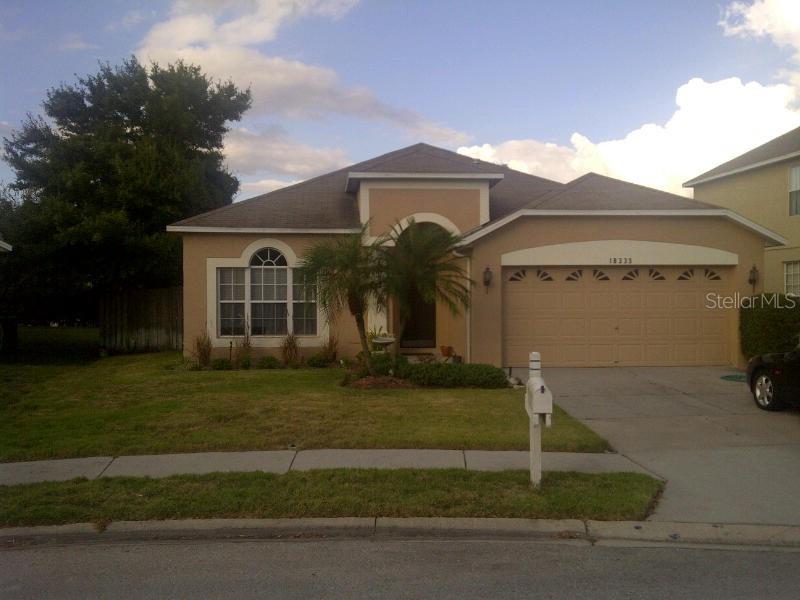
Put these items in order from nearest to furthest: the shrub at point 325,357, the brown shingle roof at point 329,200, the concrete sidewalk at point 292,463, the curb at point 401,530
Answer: the curb at point 401,530 < the concrete sidewalk at point 292,463 < the shrub at point 325,357 < the brown shingle roof at point 329,200

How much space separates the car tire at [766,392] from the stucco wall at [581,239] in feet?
15.4

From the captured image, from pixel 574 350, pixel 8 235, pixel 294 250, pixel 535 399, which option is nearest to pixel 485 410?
pixel 535 399

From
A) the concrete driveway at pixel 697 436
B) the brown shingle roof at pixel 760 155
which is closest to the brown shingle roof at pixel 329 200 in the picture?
the concrete driveway at pixel 697 436

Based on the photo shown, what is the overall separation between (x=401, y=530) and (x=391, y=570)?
0.80 metres

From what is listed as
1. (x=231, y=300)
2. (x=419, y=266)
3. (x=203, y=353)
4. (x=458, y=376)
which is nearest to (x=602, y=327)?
(x=458, y=376)

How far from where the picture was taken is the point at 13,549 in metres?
6.11

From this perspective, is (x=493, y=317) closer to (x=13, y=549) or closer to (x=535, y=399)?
(x=535, y=399)

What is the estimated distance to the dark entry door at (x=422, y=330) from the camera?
18.4m

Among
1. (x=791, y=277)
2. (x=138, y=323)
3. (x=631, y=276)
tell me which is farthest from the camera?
(x=138, y=323)

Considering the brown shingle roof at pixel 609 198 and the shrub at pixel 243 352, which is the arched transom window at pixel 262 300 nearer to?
the shrub at pixel 243 352

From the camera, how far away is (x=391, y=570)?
555 centimetres

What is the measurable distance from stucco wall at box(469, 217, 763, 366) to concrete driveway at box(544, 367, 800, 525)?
1.37 meters

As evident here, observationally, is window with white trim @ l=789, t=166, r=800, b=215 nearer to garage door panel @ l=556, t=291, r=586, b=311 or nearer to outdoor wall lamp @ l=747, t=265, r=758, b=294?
outdoor wall lamp @ l=747, t=265, r=758, b=294

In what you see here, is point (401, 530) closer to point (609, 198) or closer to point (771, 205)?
point (609, 198)
